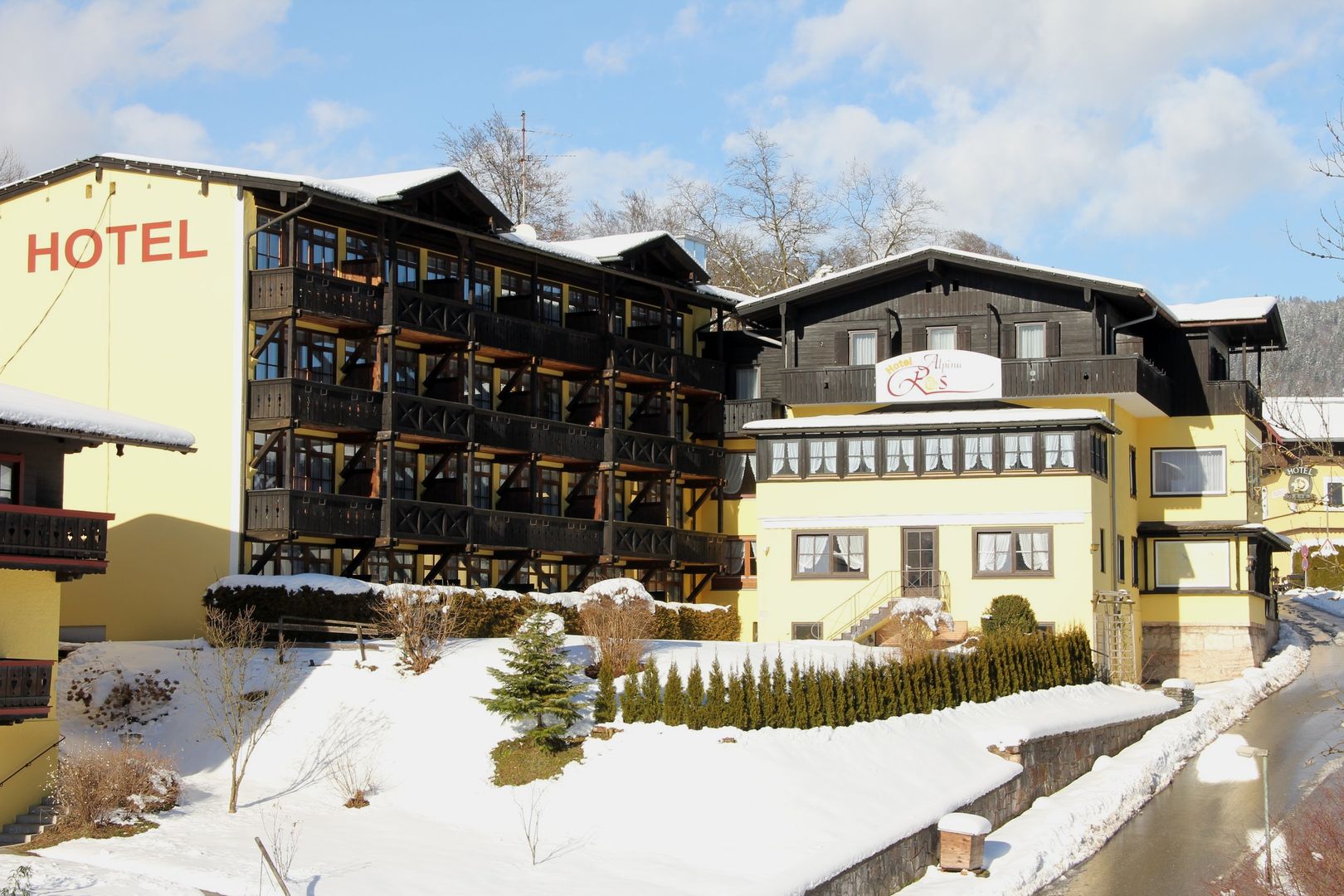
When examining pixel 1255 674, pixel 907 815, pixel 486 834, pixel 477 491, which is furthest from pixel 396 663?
pixel 1255 674

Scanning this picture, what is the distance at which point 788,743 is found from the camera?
103 feet

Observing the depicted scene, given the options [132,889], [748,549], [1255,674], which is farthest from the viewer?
[748,549]

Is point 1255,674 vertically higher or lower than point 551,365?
lower

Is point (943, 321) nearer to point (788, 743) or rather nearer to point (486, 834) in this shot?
point (788, 743)

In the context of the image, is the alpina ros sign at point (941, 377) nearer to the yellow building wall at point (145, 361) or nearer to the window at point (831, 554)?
the window at point (831, 554)

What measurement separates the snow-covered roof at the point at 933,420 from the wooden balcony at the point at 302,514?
1274 centimetres

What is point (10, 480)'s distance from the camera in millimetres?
28938

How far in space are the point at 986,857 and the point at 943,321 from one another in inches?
1006

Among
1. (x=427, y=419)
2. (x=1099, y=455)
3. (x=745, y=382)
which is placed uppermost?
(x=745, y=382)

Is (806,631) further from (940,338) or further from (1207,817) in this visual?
(1207,817)

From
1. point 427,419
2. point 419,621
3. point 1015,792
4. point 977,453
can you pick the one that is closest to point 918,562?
point 977,453

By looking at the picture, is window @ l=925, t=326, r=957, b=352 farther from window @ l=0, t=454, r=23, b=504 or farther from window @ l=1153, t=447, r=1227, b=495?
window @ l=0, t=454, r=23, b=504

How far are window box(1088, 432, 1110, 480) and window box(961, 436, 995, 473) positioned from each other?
8.93ft

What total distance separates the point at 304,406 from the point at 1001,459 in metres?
19.2
